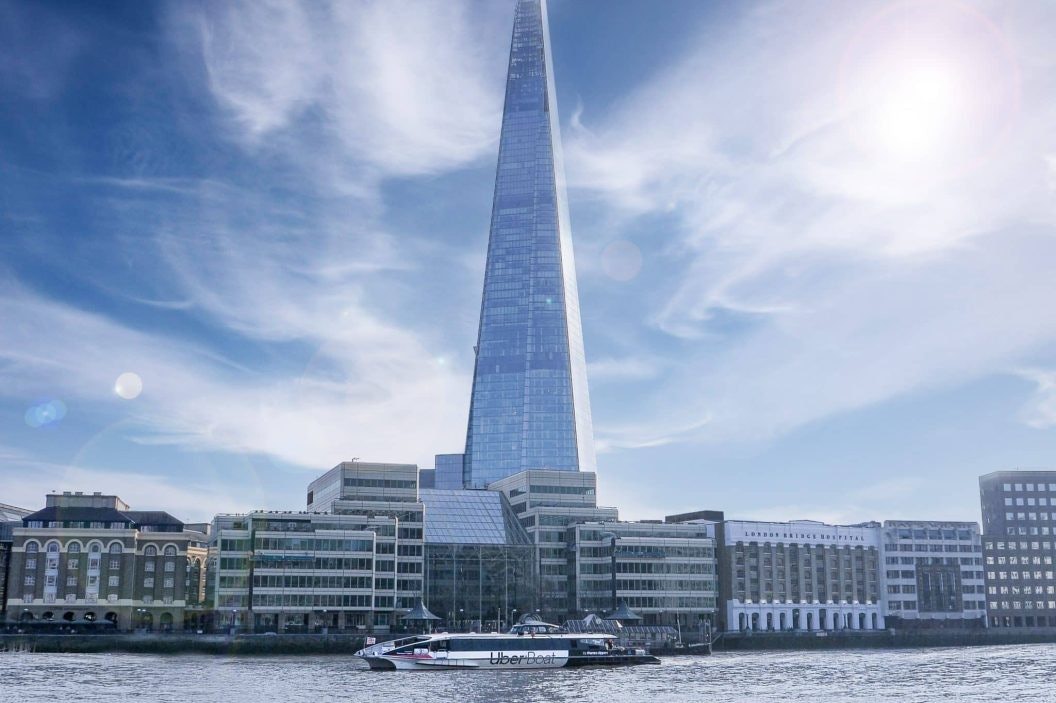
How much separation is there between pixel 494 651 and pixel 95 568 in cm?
8096

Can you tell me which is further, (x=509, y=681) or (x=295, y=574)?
(x=295, y=574)

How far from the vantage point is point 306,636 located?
165750 mm

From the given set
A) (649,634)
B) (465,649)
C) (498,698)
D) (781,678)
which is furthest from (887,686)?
(649,634)

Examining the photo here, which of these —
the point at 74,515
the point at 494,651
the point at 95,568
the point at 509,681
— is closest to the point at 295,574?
the point at 95,568

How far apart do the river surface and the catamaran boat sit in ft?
12.8

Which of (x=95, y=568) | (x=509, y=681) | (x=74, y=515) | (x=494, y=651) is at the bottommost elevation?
(x=509, y=681)

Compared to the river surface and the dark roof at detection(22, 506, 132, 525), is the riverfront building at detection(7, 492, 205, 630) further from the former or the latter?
the river surface

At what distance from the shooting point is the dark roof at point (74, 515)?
188 meters

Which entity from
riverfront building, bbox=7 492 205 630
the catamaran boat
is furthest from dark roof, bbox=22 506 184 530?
the catamaran boat

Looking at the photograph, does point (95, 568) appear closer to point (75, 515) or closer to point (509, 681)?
point (75, 515)

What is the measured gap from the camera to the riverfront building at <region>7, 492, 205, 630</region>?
184 metres

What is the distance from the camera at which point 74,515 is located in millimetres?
189750

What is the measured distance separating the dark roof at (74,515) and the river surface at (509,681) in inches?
1683

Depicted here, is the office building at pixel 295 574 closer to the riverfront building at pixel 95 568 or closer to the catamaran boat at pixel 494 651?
the riverfront building at pixel 95 568
